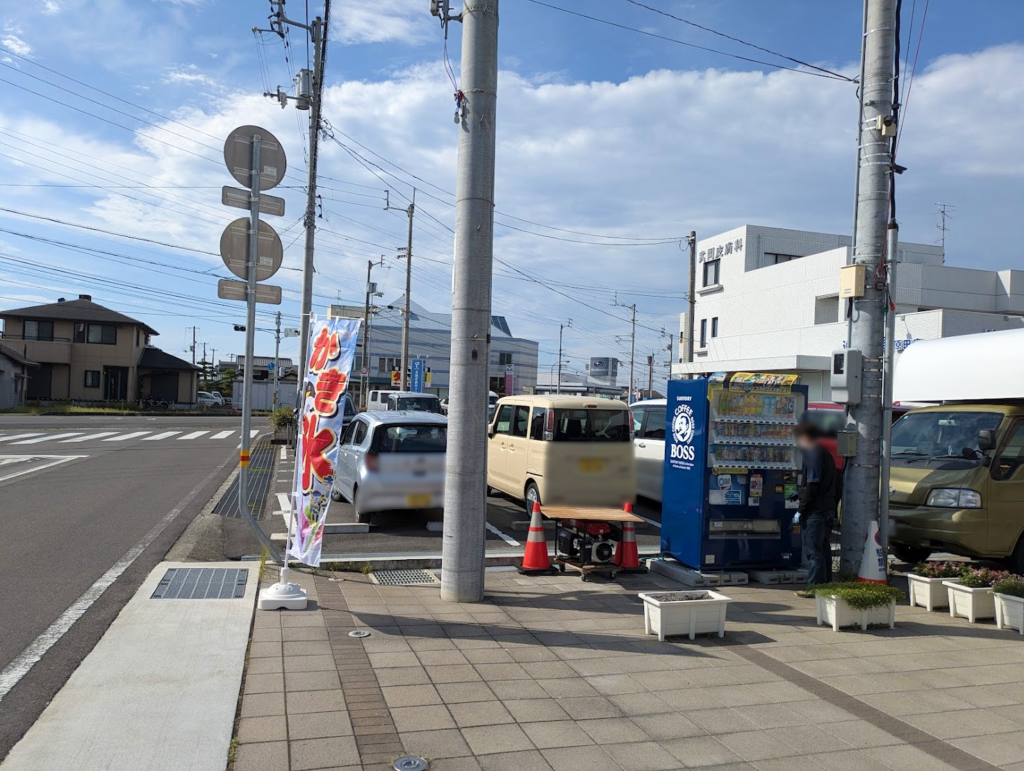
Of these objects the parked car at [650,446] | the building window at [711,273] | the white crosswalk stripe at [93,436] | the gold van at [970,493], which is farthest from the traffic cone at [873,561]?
the building window at [711,273]

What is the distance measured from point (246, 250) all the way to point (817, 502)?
6439 mm

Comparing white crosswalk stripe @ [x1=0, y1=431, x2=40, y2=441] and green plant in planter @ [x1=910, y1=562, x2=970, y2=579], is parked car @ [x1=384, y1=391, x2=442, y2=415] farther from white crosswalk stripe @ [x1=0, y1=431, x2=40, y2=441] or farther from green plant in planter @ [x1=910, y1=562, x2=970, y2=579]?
green plant in planter @ [x1=910, y1=562, x2=970, y2=579]

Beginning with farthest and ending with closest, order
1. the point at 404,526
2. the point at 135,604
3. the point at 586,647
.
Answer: the point at 404,526 < the point at 135,604 < the point at 586,647

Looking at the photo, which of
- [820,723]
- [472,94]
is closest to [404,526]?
[472,94]

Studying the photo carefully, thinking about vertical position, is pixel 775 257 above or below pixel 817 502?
above

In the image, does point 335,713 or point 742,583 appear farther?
point 742,583

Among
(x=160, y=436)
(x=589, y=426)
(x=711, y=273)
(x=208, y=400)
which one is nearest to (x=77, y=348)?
(x=208, y=400)

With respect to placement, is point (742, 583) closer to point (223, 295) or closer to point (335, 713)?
point (335, 713)

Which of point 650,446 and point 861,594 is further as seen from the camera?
point 650,446

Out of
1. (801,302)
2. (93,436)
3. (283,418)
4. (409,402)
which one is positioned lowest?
(93,436)

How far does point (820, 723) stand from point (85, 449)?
21422 mm

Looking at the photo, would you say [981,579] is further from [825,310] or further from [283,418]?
[825,310]

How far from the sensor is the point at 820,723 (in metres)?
4.55

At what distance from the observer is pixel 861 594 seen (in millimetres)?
6492
